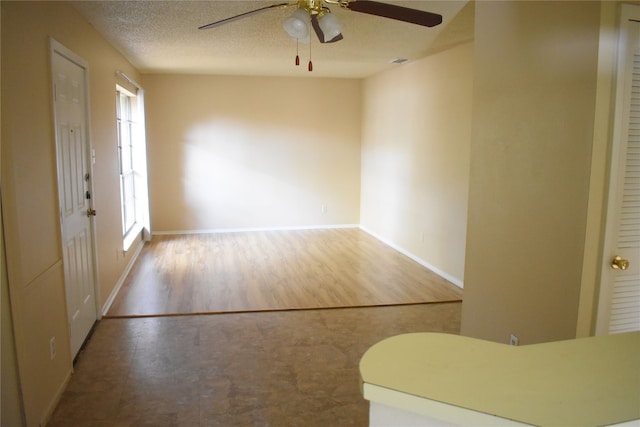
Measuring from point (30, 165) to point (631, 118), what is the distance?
2794 mm

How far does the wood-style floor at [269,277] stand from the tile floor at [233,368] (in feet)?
0.83

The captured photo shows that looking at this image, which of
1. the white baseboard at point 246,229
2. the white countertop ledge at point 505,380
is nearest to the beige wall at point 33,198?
the white countertop ledge at point 505,380

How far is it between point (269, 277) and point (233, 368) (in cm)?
203

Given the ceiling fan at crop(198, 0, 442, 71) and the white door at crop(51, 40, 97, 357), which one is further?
the white door at crop(51, 40, 97, 357)

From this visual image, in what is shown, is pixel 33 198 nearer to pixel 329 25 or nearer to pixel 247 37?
pixel 329 25

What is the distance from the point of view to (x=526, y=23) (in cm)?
241

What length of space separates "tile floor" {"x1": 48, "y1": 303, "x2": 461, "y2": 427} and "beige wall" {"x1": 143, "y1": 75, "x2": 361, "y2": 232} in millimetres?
3717

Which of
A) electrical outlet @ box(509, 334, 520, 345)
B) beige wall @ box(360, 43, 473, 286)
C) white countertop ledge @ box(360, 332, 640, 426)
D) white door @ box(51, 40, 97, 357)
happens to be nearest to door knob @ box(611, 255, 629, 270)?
electrical outlet @ box(509, 334, 520, 345)

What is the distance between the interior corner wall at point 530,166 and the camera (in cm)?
208

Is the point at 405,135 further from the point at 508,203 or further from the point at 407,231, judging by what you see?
the point at 508,203

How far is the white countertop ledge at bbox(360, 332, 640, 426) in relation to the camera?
2.95ft

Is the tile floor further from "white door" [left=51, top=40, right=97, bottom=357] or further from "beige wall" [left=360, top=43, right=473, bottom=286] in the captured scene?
"beige wall" [left=360, top=43, right=473, bottom=286]

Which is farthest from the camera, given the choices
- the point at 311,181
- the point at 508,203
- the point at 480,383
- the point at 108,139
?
the point at 311,181

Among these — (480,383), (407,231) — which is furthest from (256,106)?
(480,383)
